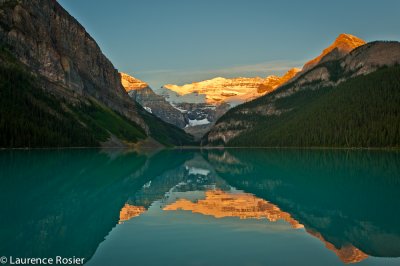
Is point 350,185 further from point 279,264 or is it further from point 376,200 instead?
point 279,264

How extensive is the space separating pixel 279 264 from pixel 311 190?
30.4m

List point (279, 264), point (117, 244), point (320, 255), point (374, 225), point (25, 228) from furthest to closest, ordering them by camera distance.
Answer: point (374, 225) → point (25, 228) → point (117, 244) → point (320, 255) → point (279, 264)

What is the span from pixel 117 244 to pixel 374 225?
16659 mm

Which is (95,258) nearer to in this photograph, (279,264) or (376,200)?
(279,264)

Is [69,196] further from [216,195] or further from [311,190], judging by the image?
[311,190]

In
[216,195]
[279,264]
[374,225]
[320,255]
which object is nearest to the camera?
[279,264]

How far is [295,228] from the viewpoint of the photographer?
28.9 m

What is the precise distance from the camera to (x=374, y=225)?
2877 centimetres

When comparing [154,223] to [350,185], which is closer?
[154,223]

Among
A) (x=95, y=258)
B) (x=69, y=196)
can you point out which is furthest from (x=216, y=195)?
(x=95, y=258)

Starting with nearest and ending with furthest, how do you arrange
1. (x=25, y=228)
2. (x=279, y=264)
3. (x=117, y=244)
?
(x=279, y=264) < (x=117, y=244) < (x=25, y=228)

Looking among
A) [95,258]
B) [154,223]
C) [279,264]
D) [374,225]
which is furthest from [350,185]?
[95,258]

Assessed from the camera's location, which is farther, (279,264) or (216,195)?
(216,195)

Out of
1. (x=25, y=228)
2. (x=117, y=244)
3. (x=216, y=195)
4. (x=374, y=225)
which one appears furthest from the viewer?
(x=216, y=195)
